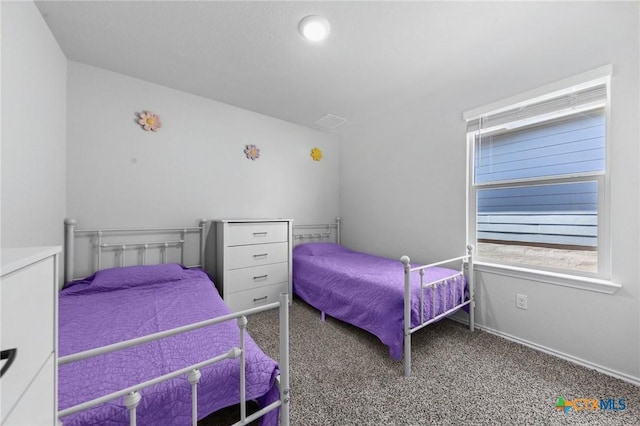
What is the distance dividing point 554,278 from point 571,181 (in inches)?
28.5

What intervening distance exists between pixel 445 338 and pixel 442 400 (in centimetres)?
73

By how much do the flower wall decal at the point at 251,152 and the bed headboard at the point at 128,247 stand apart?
0.92 m

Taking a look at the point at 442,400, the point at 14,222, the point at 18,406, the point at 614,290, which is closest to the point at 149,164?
the point at 14,222

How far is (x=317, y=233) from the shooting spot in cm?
354

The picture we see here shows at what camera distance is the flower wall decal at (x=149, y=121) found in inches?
89.4

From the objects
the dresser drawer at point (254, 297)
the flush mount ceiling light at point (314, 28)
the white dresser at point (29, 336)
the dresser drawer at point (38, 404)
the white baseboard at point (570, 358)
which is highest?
the flush mount ceiling light at point (314, 28)

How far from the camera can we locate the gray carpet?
127 centimetres

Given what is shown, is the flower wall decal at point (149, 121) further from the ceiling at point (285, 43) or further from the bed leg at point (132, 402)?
the bed leg at point (132, 402)

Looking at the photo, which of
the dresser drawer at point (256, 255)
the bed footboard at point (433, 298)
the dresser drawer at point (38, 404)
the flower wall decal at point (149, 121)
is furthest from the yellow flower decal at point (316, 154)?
the dresser drawer at point (38, 404)

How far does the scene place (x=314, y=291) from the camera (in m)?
2.49

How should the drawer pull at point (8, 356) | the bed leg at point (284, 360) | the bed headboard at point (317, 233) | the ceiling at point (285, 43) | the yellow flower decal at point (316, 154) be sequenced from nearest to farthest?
1. the drawer pull at point (8, 356)
2. the bed leg at point (284, 360)
3. the ceiling at point (285, 43)
4. the bed headboard at point (317, 233)
5. the yellow flower decal at point (316, 154)

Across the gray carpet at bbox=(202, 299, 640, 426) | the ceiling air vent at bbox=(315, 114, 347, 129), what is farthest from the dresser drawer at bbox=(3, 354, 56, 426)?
the ceiling air vent at bbox=(315, 114, 347, 129)

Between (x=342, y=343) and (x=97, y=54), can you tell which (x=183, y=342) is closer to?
(x=342, y=343)
